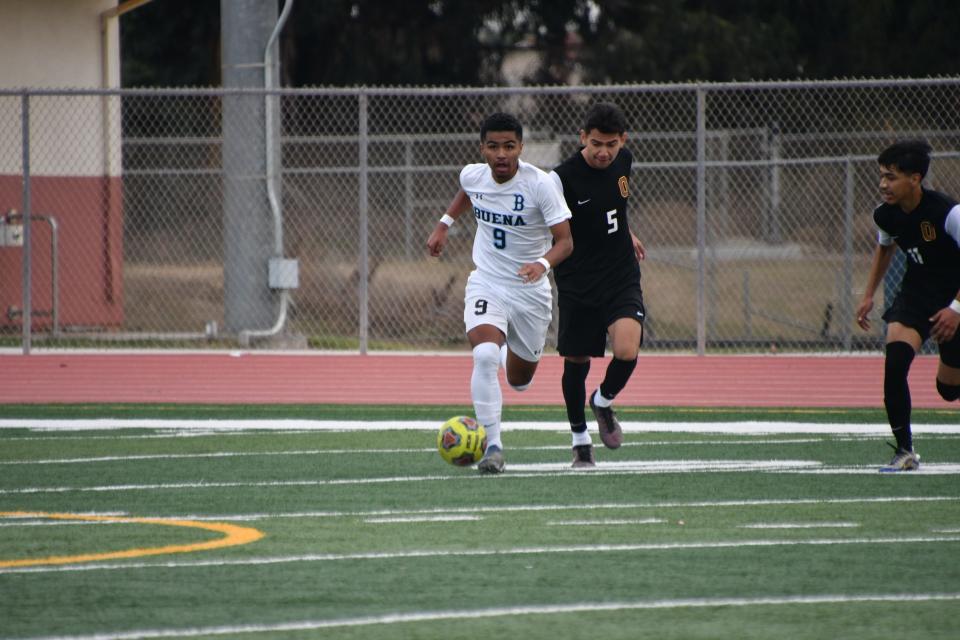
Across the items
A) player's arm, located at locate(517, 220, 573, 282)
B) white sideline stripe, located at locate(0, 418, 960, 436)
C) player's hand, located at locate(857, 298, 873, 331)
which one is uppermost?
player's arm, located at locate(517, 220, 573, 282)

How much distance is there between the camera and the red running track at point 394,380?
14156mm

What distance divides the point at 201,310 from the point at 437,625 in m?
18.0

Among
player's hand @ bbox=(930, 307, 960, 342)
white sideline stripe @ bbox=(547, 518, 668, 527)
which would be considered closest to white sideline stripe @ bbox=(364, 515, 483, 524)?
white sideline stripe @ bbox=(547, 518, 668, 527)

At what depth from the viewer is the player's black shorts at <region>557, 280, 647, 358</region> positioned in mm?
9461

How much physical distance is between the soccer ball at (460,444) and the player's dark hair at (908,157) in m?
2.60

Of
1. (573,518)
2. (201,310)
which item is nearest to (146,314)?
(201,310)

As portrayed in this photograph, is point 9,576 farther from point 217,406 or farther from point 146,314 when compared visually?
point 146,314

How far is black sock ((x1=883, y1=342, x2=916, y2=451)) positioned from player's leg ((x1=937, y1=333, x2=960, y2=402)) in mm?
191

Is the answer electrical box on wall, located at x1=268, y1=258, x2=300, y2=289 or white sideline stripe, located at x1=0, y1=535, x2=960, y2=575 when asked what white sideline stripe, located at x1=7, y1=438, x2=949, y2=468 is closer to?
white sideline stripe, located at x1=0, y1=535, x2=960, y2=575

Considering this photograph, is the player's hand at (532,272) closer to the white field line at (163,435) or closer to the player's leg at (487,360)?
the player's leg at (487,360)

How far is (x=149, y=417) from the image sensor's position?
12898mm

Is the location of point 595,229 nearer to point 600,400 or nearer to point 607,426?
point 600,400

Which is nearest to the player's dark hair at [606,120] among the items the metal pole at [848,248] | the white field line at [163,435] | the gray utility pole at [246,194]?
the white field line at [163,435]

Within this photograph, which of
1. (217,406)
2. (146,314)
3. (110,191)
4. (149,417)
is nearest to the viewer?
(149,417)
